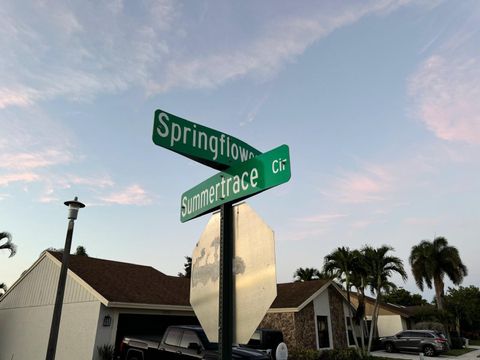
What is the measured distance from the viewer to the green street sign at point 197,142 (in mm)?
2918

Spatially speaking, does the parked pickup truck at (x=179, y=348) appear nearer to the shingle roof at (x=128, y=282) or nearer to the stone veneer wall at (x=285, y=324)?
the shingle roof at (x=128, y=282)

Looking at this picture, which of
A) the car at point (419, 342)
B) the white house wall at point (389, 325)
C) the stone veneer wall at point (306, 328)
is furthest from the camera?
the white house wall at point (389, 325)

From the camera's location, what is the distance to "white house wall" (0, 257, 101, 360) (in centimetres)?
1494

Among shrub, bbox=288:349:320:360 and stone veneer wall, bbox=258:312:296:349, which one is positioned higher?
stone veneer wall, bbox=258:312:296:349

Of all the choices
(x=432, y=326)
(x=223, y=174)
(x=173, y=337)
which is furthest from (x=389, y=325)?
(x=223, y=174)

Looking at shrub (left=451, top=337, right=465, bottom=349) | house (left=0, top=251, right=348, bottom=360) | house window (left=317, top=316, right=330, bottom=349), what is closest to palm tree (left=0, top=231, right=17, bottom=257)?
house (left=0, top=251, right=348, bottom=360)

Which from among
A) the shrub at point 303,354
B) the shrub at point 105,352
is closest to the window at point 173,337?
the shrub at point 105,352

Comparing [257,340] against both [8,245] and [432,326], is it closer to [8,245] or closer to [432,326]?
[8,245]

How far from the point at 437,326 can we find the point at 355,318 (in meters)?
13.0

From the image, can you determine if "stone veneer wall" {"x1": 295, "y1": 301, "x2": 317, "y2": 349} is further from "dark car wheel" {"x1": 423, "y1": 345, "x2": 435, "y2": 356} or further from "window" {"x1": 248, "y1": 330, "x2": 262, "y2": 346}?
"dark car wheel" {"x1": 423, "y1": 345, "x2": 435, "y2": 356}

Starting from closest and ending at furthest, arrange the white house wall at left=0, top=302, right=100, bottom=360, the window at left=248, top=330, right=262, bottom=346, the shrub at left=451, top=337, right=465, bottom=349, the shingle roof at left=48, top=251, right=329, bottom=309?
the white house wall at left=0, top=302, right=100, bottom=360
the window at left=248, top=330, right=262, bottom=346
the shingle roof at left=48, top=251, right=329, bottom=309
the shrub at left=451, top=337, right=465, bottom=349

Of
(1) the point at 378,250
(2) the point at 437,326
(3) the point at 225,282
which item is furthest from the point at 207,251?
(2) the point at 437,326

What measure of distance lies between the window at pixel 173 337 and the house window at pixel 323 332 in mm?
14970

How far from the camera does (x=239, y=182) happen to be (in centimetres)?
282
